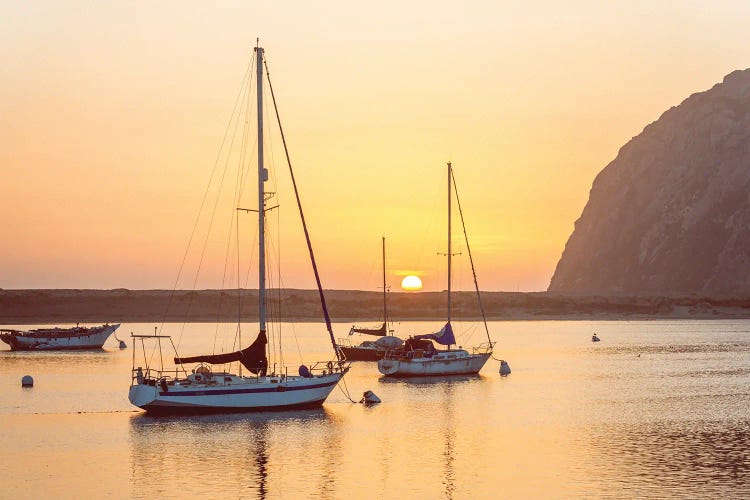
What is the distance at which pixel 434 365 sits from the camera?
280ft

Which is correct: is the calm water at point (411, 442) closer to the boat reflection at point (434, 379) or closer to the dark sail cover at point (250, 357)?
the boat reflection at point (434, 379)

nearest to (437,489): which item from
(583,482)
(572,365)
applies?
(583,482)

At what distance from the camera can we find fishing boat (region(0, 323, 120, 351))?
126312 millimetres

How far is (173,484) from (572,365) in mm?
67597

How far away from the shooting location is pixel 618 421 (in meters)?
59.2

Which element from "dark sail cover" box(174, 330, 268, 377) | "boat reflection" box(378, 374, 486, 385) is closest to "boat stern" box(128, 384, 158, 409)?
"dark sail cover" box(174, 330, 268, 377)

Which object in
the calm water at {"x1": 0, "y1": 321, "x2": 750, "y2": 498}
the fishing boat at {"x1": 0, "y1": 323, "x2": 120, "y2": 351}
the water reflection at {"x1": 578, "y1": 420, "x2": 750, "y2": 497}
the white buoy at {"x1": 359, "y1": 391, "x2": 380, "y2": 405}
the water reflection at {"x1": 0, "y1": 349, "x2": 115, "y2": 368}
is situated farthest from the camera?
the fishing boat at {"x1": 0, "y1": 323, "x2": 120, "y2": 351}

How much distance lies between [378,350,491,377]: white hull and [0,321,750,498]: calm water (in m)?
1.36

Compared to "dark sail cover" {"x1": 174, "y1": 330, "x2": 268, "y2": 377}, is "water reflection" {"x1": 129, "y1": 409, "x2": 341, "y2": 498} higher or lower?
lower

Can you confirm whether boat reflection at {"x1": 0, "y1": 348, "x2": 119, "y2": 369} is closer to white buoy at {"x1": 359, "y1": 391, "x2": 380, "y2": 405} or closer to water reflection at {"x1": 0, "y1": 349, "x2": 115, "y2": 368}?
water reflection at {"x1": 0, "y1": 349, "x2": 115, "y2": 368}

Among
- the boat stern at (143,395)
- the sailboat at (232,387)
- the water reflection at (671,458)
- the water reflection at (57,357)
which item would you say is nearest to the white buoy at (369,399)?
the sailboat at (232,387)

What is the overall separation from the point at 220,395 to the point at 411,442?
12472mm

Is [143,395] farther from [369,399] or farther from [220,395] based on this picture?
[369,399]

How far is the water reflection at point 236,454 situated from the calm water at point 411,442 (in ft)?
0.31
